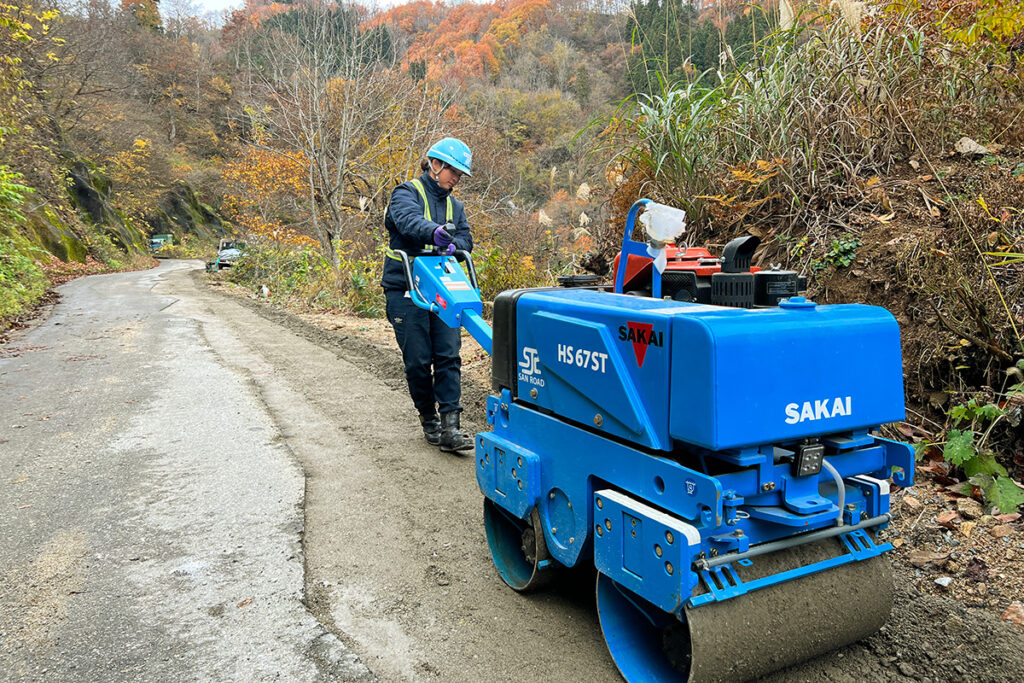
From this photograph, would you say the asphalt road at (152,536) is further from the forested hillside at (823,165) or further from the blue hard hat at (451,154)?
the forested hillside at (823,165)

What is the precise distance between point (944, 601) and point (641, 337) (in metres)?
1.67

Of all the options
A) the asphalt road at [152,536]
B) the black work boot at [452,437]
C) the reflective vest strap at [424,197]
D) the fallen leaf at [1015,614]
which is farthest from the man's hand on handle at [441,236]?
the fallen leaf at [1015,614]

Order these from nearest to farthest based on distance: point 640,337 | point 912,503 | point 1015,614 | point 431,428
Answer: point 640,337 < point 1015,614 < point 912,503 < point 431,428

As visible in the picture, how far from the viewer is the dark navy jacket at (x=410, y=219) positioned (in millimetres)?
4707

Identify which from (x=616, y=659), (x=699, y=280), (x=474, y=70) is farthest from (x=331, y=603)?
(x=474, y=70)

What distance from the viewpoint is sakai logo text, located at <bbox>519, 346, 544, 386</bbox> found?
9.50 ft

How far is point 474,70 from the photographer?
92.3 ft

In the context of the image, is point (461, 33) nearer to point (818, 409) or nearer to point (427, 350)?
point (427, 350)

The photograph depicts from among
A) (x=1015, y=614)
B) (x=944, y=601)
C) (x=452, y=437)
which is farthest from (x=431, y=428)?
(x=1015, y=614)

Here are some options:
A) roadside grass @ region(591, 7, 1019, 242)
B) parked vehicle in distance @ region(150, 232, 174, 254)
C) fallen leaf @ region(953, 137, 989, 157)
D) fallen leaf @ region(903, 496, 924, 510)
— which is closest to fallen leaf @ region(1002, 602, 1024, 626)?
fallen leaf @ region(903, 496, 924, 510)

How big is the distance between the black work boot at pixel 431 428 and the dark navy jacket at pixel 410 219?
97 centimetres

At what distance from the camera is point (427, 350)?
5.06 meters

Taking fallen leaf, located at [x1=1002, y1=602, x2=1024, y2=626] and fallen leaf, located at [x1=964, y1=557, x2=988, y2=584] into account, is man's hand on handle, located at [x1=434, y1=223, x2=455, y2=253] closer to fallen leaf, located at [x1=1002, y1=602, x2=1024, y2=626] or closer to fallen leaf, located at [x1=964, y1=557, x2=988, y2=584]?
fallen leaf, located at [x1=964, y1=557, x2=988, y2=584]

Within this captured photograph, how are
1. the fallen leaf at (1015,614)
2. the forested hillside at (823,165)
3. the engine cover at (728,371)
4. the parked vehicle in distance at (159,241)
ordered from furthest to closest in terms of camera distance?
1. the parked vehicle in distance at (159,241)
2. the forested hillside at (823,165)
3. the fallen leaf at (1015,614)
4. the engine cover at (728,371)
